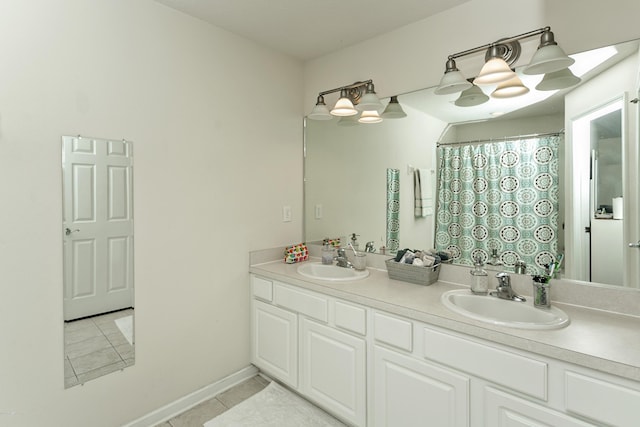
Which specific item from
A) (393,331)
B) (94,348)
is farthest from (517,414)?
(94,348)

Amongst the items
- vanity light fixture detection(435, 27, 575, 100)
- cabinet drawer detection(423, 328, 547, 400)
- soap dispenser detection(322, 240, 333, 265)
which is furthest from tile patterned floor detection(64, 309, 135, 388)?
vanity light fixture detection(435, 27, 575, 100)

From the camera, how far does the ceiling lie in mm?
1944

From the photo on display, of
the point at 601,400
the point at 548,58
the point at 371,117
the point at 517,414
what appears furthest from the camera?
the point at 371,117

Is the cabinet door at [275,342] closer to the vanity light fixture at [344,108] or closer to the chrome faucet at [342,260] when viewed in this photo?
the chrome faucet at [342,260]

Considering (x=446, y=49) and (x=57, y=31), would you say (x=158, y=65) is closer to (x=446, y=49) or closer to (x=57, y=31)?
(x=57, y=31)

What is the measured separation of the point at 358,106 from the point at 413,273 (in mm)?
1136

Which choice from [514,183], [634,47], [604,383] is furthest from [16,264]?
[634,47]

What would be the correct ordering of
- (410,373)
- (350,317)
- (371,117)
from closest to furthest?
(410,373), (350,317), (371,117)

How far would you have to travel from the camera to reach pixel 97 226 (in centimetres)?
173

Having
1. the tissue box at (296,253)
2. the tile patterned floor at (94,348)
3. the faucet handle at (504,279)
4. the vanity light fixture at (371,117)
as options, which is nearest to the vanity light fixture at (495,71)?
the vanity light fixture at (371,117)

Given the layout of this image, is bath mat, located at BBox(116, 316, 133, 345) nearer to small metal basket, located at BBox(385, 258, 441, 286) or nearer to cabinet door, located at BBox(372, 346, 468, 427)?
cabinet door, located at BBox(372, 346, 468, 427)

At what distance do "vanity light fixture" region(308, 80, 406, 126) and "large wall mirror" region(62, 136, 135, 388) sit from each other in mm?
1276

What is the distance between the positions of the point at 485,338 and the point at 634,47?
144 cm

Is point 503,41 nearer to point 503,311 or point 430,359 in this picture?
point 503,311
